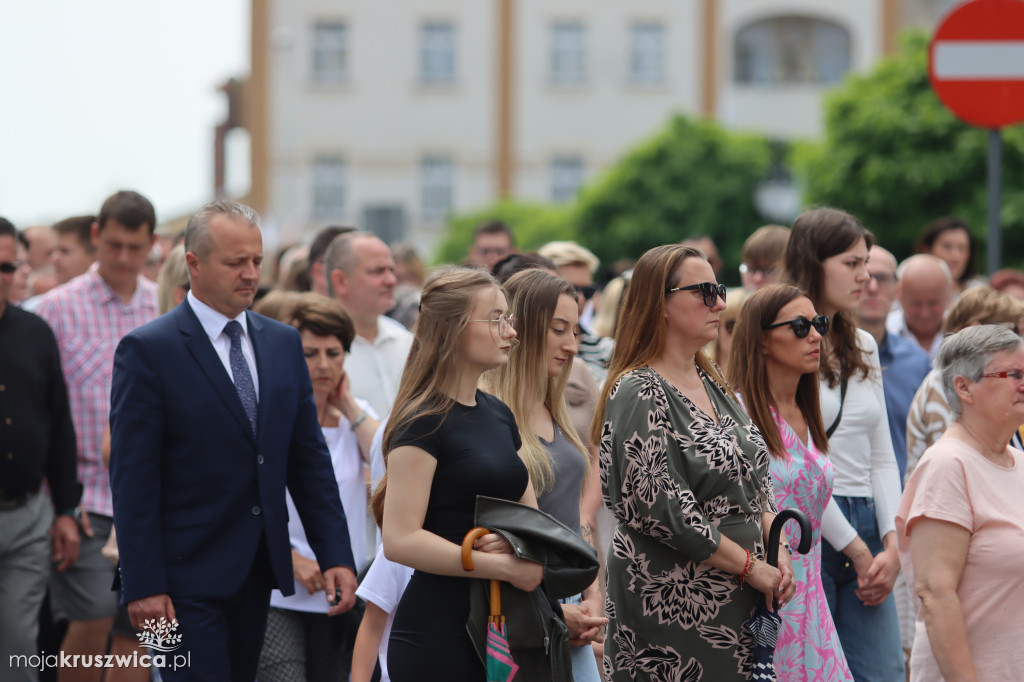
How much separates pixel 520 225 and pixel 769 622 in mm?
31511

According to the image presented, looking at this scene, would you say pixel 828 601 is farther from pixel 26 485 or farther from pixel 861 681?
pixel 26 485

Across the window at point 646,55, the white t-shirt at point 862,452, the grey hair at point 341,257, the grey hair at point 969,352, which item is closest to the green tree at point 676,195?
the window at point 646,55

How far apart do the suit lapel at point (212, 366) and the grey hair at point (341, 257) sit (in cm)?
246

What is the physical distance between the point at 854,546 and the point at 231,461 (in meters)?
2.52

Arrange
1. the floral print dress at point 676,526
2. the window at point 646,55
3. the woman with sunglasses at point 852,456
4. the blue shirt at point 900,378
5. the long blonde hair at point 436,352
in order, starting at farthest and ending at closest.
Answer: the window at point 646,55
the blue shirt at point 900,378
the woman with sunglasses at point 852,456
the floral print dress at point 676,526
the long blonde hair at point 436,352

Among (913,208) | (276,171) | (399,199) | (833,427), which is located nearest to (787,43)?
(399,199)

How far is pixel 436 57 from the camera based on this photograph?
43375mm

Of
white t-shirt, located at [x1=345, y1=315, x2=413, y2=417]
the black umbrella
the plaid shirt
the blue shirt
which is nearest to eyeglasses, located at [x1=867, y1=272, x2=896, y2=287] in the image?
the blue shirt

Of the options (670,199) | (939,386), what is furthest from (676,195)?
(939,386)

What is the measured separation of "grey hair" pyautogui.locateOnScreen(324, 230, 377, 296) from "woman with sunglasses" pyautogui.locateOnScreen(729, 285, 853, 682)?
2.66 meters

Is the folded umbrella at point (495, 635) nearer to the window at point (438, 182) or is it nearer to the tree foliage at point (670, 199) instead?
the tree foliage at point (670, 199)

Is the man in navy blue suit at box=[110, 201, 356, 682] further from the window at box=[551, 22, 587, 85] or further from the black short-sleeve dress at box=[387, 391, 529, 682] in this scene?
the window at box=[551, 22, 587, 85]

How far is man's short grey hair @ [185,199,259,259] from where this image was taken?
203 inches

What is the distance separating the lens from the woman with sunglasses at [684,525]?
4.62 m
